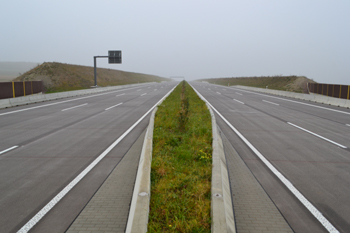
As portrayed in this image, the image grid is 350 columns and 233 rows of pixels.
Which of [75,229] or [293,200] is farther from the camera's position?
[293,200]

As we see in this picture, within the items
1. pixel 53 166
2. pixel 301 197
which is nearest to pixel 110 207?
pixel 53 166

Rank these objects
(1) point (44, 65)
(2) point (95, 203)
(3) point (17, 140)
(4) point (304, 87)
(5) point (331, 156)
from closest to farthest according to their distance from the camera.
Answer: (2) point (95, 203) → (5) point (331, 156) → (3) point (17, 140) → (4) point (304, 87) → (1) point (44, 65)

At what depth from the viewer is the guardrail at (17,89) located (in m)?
22.9

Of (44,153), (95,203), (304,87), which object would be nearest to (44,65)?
(304,87)

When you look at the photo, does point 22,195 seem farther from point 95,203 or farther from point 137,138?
point 137,138

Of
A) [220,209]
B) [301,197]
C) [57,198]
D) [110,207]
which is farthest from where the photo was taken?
[301,197]

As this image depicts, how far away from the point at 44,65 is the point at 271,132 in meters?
55.6

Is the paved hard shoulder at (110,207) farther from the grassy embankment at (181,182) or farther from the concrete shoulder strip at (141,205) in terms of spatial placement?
the grassy embankment at (181,182)

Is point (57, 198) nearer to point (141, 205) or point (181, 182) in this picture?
point (141, 205)

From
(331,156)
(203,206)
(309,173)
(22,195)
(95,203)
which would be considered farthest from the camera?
(331,156)

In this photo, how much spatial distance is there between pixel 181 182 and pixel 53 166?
11.5 ft

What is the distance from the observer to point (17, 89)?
25.2 m

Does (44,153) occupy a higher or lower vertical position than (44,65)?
lower

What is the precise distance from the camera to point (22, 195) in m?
5.11
